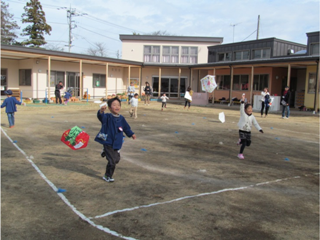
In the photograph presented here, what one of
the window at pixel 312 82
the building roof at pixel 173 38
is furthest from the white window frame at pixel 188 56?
the window at pixel 312 82

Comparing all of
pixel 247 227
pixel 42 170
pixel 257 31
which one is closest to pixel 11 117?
pixel 42 170

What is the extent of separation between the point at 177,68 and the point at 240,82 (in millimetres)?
7717

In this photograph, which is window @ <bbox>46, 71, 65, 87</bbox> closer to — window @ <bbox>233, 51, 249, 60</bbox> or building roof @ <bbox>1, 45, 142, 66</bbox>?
building roof @ <bbox>1, 45, 142, 66</bbox>

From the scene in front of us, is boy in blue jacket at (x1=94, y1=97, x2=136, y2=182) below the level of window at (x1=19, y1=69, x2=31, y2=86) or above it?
below

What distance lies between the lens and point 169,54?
A: 32375 millimetres

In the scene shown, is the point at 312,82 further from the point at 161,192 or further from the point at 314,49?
the point at 161,192

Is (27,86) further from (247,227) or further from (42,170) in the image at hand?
(247,227)

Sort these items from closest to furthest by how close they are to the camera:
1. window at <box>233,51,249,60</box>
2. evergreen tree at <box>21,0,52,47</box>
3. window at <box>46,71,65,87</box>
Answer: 1. window at <box>46,71,65,87</box>
2. window at <box>233,51,249,60</box>
3. evergreen tree at <box>21,0,52,47</box>

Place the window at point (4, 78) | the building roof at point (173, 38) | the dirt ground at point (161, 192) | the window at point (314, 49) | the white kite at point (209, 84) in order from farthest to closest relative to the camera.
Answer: the building roof at point (173, 38), the window at point (4, 78), the window at point (314, 49), the white kite at point (209, 84), the dirt ground at point (161, 192)

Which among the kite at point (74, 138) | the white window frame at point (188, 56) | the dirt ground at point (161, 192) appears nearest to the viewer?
the dirt ground at point (161, 192)

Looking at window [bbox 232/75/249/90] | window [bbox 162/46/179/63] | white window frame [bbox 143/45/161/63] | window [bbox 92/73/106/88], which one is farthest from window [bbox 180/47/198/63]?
window [bbox 92/73/106/88]

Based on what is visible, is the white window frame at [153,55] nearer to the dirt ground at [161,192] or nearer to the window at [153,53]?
the window at [153,53]

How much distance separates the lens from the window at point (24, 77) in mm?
23683

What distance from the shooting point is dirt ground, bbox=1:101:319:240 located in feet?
11.8
